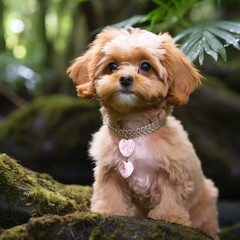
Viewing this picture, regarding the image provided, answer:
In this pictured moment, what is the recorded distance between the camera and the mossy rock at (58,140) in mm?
8031

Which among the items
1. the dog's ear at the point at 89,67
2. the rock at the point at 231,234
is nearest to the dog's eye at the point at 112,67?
the dog's ear at the point at 89,67

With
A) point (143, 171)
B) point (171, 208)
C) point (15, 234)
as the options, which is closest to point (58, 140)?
point (143, 171)

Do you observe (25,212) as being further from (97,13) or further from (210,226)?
(97,13)

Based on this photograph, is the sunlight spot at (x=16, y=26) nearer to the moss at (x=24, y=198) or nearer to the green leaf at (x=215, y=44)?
the green leaf at (x=215, y=44)

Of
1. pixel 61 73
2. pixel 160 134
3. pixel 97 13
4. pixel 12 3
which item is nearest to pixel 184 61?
pixel 160 134

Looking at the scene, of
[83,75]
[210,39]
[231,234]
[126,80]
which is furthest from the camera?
[231,234]

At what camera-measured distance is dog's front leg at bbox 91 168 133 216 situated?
3.92m

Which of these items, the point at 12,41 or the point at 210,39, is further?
the point at 12,41

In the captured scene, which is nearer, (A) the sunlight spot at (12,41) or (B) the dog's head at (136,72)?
(B) the dog's head at (136,72)

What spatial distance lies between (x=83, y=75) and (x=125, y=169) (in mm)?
812

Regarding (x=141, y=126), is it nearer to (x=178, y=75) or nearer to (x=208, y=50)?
(x=178, y=75)

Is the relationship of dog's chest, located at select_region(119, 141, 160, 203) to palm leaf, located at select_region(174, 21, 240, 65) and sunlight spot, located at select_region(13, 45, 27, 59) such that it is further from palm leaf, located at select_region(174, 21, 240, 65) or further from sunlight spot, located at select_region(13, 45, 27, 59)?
sunlight spot, located at select_region(13, 45, 27, 59)

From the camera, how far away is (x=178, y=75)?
3.80 metres

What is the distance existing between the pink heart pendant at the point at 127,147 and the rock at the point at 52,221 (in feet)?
1.76
